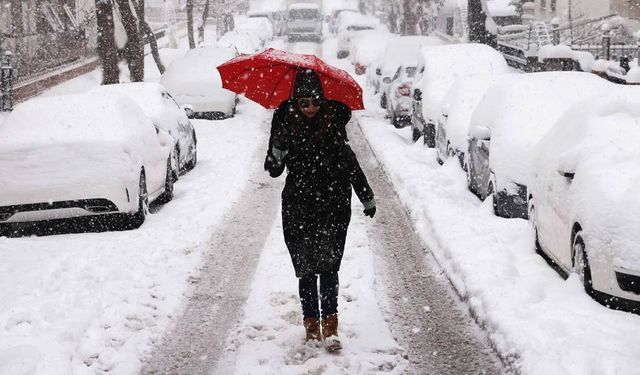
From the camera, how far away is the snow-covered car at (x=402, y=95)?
1920 cm

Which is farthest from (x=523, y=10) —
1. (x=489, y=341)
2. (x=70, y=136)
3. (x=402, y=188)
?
(x=489, y=341)

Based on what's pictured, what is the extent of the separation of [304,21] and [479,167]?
42614 millimetres

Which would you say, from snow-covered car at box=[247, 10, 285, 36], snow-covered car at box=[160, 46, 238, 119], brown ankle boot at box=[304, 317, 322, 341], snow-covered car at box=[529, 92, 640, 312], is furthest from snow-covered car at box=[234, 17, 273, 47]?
brown ankle boot at box=[304, 317, 322, 341]

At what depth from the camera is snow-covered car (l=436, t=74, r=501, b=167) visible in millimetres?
12797

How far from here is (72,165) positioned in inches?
384

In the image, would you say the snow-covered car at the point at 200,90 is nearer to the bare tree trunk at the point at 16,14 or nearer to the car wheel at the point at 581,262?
the bare tree trunk at the point at 16,14

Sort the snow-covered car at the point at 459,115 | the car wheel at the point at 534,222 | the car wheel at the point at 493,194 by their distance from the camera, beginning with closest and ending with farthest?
the car wheel at the point at 534,222
the car wheel at the point at 493,194
the snow-covered car at the point at 459,115

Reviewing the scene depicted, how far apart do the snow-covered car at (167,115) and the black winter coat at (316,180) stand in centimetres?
738

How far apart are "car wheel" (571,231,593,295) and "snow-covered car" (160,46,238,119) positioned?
14794mm

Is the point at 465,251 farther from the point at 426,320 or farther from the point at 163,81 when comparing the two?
the point at 163,81

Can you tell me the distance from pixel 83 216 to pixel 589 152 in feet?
19.0

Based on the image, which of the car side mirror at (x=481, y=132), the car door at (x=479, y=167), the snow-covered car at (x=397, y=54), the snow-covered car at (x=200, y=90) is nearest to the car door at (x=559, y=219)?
the car side mirror at (x=481, y=132)

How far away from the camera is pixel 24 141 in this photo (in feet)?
32.7

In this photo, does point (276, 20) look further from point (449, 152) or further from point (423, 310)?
point (423, 310)
